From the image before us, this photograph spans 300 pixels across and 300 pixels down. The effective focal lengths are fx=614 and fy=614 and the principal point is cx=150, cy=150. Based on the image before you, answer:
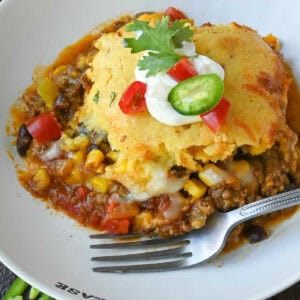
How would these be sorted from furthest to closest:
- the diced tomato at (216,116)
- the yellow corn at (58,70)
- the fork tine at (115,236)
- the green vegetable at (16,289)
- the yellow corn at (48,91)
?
the yellow corn at (58,70) → the yellow corn at (48,91) → the green vegetable at (16,289) → the fork tine at (115,236) → the diced tomato at (216,116)

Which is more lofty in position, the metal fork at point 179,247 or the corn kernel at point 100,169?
the corn kernel at point 100,169

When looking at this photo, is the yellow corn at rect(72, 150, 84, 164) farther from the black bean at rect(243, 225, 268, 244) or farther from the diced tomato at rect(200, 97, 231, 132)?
the black bean at rect(243, 225, 268, 244)

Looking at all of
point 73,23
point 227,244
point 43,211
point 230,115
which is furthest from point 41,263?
point 73,23

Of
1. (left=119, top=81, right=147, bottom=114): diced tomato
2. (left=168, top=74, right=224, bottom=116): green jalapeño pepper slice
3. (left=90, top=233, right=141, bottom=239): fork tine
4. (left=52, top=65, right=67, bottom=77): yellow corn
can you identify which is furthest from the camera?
(left=52, top=65, right=67, bottom=77): yellow corn

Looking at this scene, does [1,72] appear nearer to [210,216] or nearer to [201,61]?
[201,61]

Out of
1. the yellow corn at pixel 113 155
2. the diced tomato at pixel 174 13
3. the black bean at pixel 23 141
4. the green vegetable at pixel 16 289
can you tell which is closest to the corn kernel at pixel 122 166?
the yellow corn at pixel 113 155

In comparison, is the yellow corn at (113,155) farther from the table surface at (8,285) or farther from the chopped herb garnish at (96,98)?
the table surface at (8,285)

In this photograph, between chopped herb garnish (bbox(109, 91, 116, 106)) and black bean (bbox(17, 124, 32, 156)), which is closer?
chopped herb garnish (bbox(109, 91, 116, 106))

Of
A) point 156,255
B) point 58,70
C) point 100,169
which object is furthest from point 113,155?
point 58,70

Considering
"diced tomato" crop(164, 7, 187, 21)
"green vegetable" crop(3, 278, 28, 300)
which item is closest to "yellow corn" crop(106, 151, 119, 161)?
"green vegetable" crop(3, 278, 28, 300)
